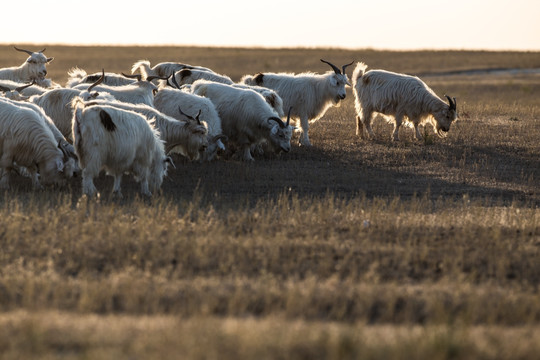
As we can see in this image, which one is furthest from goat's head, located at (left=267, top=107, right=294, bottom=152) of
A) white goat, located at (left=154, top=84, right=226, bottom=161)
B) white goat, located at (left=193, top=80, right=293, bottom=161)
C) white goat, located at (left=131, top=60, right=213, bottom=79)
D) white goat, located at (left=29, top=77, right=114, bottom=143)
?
white goat, located at (left=131, top=60, right=213, bottom=79)

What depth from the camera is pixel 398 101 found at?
18609 millimetres

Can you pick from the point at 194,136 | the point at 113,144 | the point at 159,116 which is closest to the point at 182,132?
the point at 194,136

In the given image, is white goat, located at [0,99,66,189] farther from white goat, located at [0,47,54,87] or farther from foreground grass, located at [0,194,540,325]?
white goat, located at [0,47,54,87]

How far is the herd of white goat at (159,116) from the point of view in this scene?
440 inches

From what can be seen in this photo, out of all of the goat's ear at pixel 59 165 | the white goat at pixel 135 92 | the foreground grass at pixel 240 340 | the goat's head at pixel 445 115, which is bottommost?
the goat's ear at pixel 59 165

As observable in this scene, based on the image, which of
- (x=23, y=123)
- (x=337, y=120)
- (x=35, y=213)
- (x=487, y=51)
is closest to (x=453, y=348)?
(x=35, y=213)

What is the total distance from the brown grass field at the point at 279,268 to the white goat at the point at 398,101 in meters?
4.00

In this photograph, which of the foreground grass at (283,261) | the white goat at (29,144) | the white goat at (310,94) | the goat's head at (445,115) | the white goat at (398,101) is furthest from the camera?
the goat's head at (445,115)

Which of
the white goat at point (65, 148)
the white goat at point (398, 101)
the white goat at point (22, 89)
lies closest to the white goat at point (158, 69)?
the white goat at point (22, 89)

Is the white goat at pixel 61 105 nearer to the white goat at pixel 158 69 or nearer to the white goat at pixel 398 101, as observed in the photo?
the white goat at pixel 158 69

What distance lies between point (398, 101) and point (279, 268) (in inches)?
455

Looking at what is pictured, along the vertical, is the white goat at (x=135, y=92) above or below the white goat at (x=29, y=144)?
above

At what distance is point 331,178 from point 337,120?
34.1 ft

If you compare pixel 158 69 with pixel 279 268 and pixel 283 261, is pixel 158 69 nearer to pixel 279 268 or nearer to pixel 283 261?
pixel 283 261
